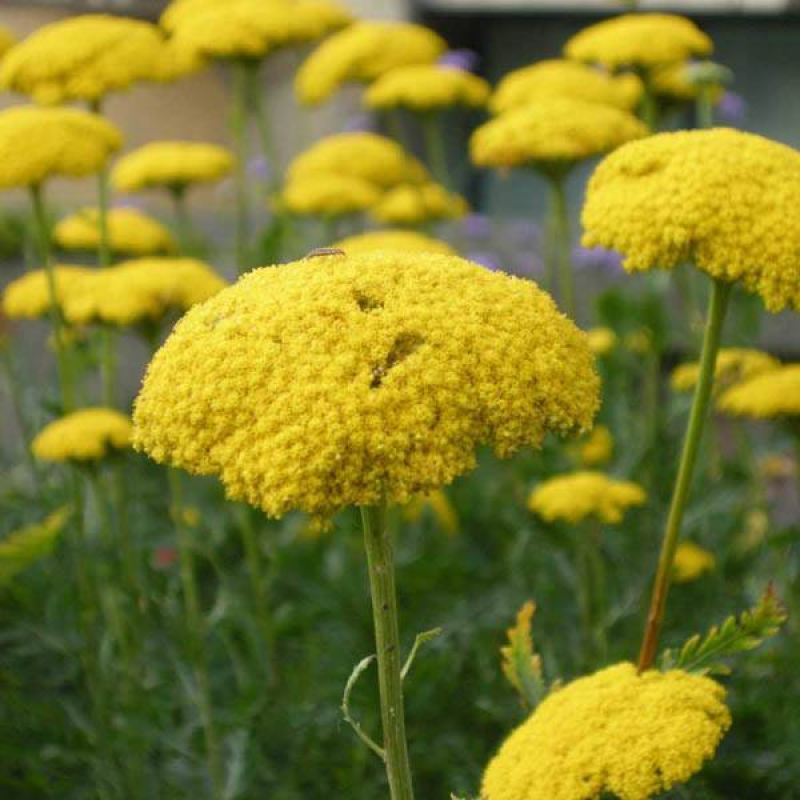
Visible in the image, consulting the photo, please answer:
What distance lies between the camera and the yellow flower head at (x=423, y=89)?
3.77 m

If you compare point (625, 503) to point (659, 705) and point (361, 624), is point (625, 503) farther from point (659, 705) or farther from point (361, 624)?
point (659, 705)

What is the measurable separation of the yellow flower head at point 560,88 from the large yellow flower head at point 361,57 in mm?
520

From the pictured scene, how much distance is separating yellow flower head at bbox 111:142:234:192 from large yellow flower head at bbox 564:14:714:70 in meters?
0.96

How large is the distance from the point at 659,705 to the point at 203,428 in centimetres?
69

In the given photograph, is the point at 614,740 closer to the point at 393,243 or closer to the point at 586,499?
the point at 586,499

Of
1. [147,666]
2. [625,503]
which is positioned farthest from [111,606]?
[625,503]

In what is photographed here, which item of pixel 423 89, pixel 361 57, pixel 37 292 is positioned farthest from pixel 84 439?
pixel 361 57

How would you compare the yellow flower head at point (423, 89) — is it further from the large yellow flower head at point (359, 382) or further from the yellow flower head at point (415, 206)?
the large yellow flower head at point (359, 382)

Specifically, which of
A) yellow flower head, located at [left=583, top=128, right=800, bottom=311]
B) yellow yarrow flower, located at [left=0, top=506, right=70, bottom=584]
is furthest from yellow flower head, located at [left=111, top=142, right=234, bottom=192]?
yellow flower head, located at [left=583, top=128, right=800, bottom=311]

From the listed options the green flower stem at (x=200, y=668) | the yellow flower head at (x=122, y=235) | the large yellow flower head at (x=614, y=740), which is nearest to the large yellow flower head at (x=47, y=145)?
the green flower stem at (x=200, y=668)

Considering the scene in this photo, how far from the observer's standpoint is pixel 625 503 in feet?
9.25

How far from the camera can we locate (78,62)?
3.04 metres

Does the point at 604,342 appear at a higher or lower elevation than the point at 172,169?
lower

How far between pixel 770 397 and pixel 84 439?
1.29 m
